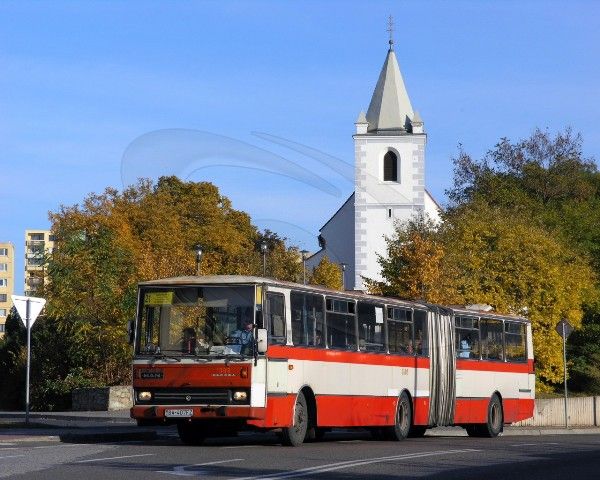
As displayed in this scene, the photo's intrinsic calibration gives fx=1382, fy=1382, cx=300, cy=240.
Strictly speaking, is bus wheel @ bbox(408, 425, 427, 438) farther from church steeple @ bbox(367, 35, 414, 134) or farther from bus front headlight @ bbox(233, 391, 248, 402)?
church steeple @ bbox(367, 35, 414, 134)

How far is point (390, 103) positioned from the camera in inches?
4208

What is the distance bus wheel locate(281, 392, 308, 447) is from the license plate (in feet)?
6.24

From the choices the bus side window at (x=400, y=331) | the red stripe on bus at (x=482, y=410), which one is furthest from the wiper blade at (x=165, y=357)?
the red stripe on bus at (x=482, y=410)

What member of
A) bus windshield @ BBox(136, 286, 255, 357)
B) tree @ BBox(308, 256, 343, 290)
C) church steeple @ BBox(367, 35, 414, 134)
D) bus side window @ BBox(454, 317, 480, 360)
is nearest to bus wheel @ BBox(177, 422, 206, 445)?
bus windshield @ BBox(136, 286, 255, 357)

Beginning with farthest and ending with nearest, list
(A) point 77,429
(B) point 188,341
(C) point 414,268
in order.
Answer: (C) point 414,268 → (A) point 77,429 → (B) point 188,341

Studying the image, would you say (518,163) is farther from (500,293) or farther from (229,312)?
(229,312)

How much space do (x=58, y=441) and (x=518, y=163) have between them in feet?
245

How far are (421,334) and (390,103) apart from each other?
250 feet

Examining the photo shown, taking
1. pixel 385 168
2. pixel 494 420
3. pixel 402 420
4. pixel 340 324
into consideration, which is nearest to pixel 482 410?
pixel 494 420

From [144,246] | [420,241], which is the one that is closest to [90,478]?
[420,241]

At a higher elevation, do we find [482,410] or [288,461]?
[482,410]

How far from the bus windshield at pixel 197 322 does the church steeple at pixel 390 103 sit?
265 ft

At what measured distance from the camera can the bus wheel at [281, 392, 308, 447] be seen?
25.2 meters

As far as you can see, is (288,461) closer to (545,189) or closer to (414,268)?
(414,268)
